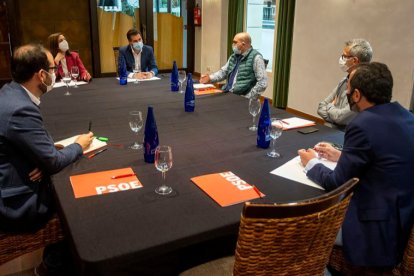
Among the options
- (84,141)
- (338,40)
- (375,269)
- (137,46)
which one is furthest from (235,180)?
(338,40)

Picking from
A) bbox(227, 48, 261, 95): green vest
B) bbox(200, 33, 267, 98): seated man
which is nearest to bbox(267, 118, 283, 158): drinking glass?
bbox(200, 33, 267, 98): seated man

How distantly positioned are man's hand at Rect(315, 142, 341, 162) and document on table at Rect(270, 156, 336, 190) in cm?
2

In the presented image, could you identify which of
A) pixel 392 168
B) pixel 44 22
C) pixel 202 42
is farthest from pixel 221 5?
pixel 392 168

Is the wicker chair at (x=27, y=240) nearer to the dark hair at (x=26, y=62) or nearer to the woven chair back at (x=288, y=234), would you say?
the dark hair at (x=26, y=62)

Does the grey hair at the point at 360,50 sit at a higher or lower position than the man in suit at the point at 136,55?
higher

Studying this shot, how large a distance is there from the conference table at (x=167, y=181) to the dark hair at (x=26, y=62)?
0.45 m

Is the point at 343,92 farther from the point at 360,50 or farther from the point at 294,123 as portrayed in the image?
the point at 294,123

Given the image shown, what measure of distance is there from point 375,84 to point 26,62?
1.57 m

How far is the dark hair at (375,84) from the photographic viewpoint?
5.17ft

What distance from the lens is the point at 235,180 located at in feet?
5.21

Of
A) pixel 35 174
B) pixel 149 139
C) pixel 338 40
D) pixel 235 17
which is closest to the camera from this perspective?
Answer: pixel 35 174

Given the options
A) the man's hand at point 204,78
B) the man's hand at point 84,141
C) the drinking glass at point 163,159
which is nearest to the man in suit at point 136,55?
the man's hand at point 204,78

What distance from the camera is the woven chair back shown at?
3.45 feet

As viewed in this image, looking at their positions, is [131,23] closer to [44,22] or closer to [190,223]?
[44,22]
